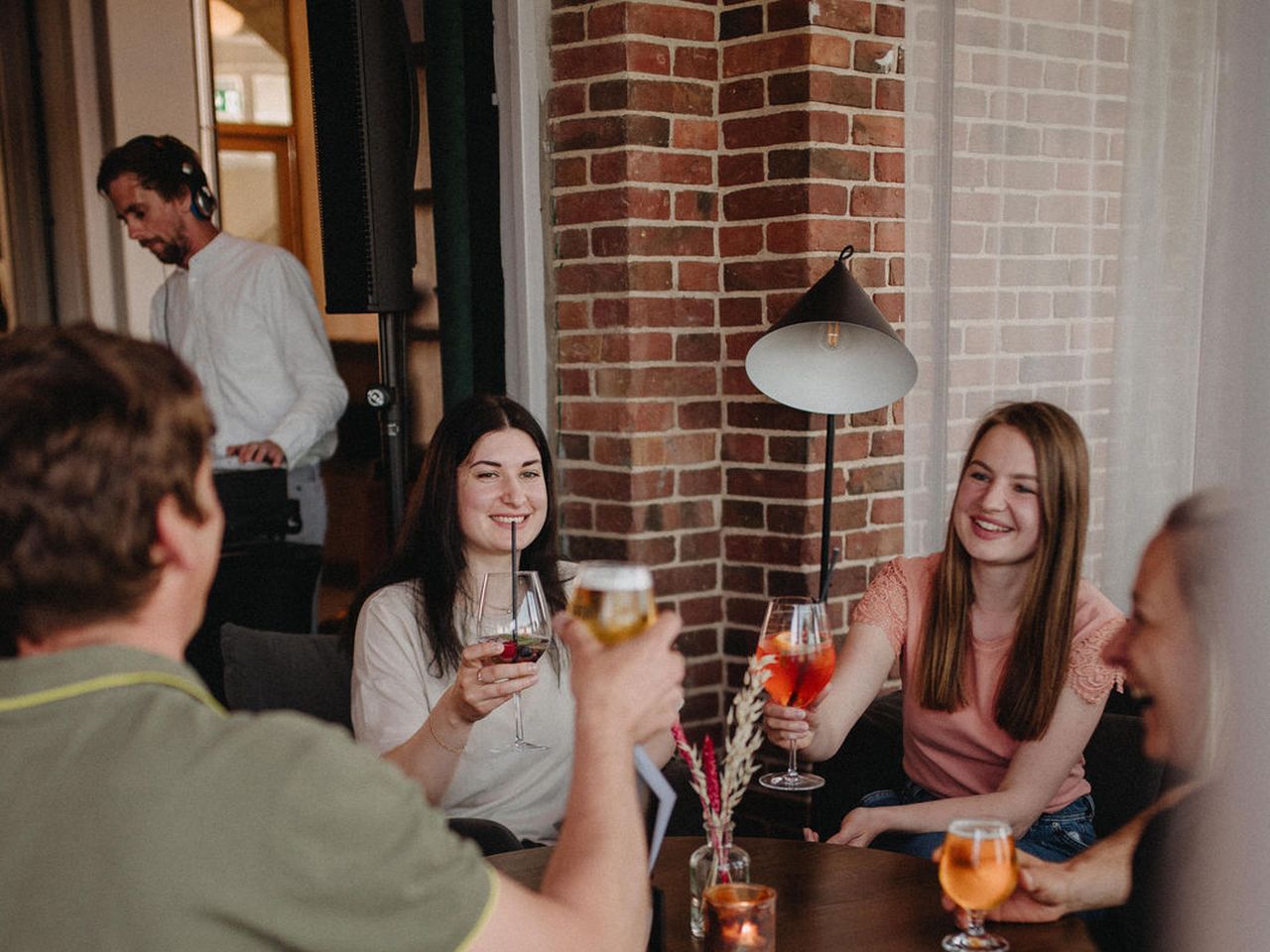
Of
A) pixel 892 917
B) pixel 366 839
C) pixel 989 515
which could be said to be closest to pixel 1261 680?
pixel 366 839

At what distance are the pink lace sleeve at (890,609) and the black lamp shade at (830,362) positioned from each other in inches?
16.6

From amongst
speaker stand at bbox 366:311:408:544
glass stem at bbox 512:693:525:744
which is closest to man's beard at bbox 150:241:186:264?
speaker stand at bbox 366:311:408:544

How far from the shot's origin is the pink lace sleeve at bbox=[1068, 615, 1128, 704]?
1.98m

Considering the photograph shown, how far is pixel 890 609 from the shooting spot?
7.42 feet

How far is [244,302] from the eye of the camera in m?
3.68

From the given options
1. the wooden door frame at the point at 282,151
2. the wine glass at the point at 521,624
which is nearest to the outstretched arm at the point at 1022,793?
the wine glass at the point at 521,624

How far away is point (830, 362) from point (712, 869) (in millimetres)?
1394

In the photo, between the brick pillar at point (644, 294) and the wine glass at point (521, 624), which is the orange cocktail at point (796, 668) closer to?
the wine glass at point (521, 624)

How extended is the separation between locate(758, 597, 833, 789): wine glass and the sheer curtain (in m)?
1.10

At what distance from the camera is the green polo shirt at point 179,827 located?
31.7 inches

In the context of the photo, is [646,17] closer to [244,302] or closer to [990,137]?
[990,137]

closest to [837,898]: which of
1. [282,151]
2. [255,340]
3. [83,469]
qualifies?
[83,469]

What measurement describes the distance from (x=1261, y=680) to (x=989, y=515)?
67.4 inches

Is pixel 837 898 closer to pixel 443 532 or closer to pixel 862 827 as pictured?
pixel 862 827
